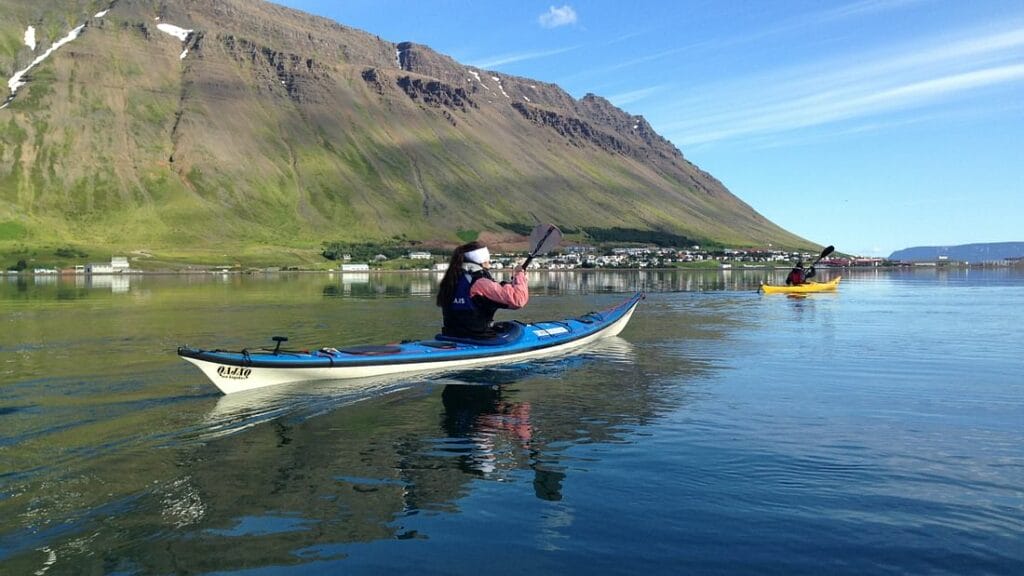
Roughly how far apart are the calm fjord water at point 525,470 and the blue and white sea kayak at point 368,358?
0.49 m

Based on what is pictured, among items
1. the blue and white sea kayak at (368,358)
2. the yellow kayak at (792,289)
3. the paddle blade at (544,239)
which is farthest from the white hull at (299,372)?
the yellow kayak at (792,289)

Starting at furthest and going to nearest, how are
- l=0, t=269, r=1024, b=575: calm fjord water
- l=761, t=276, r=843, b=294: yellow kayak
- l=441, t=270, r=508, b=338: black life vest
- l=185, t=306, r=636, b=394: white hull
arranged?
l=761, t=276, r=843, b=294: yellow kayak → l=441, t=270, r=508, b=338: black life vest → l=185, t=306, r=636, b=394: white hull → l=0, t=269, r=1024, b=575: calm fjord water

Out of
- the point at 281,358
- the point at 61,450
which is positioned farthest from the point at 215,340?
the point at 61,450

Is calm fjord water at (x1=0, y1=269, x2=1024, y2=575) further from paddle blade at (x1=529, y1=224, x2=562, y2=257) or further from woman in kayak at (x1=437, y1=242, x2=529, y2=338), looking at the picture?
paddle blade at (x1=529, y1=224, x2=562, y2=257)

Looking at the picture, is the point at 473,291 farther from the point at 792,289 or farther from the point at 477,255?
the point at 792,289

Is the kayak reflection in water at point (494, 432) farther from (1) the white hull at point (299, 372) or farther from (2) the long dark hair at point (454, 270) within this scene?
(2) the long dark hair at point (454, 270)

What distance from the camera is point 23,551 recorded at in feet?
30.2

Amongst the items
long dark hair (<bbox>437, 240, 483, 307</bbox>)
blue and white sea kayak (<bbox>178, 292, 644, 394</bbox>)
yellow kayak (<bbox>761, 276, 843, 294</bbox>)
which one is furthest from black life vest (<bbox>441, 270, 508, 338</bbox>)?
yellow kayak (<bbox>761, 276, 843, 294</bbox>)

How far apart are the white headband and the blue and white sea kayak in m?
3.08

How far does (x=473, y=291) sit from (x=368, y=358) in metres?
3.68

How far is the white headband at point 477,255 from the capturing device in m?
21.2

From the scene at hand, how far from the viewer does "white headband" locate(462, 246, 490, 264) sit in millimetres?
21203

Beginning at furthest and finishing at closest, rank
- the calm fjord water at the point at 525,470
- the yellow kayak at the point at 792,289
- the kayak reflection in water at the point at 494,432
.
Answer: the yellow kayak at the point at 792,289 < the kayak reflection in water at the point at 494,432 < the calm fjord water at the point at 525,470

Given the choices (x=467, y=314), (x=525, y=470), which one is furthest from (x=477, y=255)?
(x=525, y=470)
